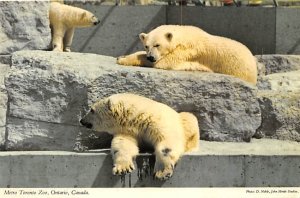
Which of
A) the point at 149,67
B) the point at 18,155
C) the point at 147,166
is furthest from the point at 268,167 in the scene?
the point at 18,155

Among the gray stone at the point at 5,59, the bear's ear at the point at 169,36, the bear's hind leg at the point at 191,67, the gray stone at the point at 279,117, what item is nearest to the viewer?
the gray stone at the point at 279,117

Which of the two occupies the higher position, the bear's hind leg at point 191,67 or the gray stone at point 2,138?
the bear's hind leg at point 191,67

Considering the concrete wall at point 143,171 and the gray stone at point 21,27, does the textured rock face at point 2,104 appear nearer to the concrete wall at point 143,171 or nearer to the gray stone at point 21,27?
the gray stone at point 21,27

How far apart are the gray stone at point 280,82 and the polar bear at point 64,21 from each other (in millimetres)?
2255

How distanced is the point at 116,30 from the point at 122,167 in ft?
17.3

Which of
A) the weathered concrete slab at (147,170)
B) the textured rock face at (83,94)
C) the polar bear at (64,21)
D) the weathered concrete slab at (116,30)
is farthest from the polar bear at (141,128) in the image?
the weathered concrete slab at (116,30)

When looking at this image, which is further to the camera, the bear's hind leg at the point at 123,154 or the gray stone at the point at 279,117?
the gray stone at the point at 279,117

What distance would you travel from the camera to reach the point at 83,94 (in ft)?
20.4

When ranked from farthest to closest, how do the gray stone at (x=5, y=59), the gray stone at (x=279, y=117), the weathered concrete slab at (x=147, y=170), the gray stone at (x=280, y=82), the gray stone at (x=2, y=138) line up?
the gray stone at (x=280, y=82) → the gray stone at (x=5, y=59) → the gray stone at (x=279, y=117) → the gray stone at (x=2, y=138) → the weathered concrete slab at (x=147, y=170)

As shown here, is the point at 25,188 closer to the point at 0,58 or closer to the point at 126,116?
the point at 126,116

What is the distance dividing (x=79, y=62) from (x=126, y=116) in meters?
0.88

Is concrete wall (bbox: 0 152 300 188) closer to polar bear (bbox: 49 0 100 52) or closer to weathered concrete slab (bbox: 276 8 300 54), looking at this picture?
polar bear (bbox: 49 0 100 52)

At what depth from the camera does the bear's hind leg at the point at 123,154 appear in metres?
5.66

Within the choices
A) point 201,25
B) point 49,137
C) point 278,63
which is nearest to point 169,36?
point 49,137
